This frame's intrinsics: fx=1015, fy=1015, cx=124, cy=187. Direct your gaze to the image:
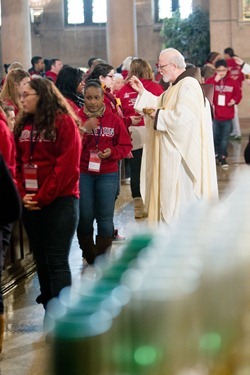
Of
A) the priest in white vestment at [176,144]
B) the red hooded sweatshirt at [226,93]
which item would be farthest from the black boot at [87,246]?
the red hooded sweatshirt at [226,93]

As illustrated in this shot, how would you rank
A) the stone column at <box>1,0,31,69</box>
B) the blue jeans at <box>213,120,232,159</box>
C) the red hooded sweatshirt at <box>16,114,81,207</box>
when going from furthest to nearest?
the stone column at <box>1,0,31,69</box> < the blue jeans at <box>213,120,232,159</box> < the red hooded sweatshirt at <box>16,114,81,207</box>

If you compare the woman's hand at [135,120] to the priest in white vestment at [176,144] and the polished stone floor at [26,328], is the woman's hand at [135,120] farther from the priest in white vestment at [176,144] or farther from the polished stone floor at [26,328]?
the priest in white vestment at [176,144]

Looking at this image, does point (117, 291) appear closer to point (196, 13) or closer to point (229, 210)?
point (229, 210)

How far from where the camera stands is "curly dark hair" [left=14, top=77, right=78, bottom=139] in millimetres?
7156

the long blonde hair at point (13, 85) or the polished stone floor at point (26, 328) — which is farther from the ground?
the long blonde hair at point (13, 85)

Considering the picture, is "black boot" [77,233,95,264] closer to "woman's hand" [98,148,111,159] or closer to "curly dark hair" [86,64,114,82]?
"woman's hand" [98,148,111,159]

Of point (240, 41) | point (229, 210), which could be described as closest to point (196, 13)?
point (240, 41)

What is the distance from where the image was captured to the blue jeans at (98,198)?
9.60 m

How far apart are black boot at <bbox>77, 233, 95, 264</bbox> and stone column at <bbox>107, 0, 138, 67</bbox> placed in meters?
17.6

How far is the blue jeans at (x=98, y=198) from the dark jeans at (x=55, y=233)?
2108mm

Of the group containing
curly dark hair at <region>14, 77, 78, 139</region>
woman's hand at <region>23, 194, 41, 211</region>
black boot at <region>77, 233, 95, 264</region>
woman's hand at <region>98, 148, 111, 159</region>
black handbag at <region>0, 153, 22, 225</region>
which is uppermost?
curly dark hair at <region>14, 77, 78, 139</region>

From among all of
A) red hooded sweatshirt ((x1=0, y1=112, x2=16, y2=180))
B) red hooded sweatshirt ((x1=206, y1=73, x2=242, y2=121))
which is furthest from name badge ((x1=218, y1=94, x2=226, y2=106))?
red hooded sweatshirt ((x1=0, y1=112, x2=16, y2=180))

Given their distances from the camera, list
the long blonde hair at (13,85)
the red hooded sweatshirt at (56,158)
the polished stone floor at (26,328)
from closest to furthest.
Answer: the polished stone floor at (26,328) → the red hooded sweatshirt at (56,158) → the long blonde hair at (13,85)

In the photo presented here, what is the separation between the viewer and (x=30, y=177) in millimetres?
7352
